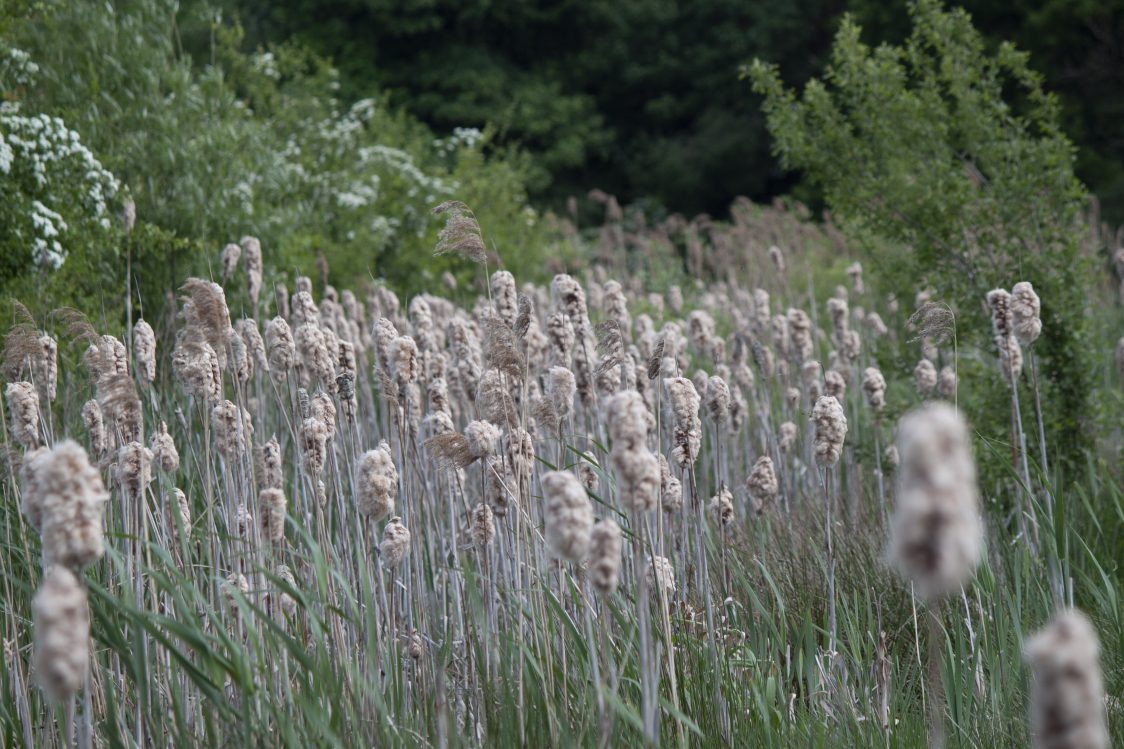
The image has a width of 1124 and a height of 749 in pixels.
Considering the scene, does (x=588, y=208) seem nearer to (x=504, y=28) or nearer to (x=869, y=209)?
(x=504, y=28)

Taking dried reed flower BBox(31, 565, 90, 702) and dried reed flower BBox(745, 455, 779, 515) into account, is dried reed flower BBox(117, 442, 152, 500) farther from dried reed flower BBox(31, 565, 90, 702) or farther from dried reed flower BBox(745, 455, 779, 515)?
dried reed flower BBox(745, 455, 779, 515)

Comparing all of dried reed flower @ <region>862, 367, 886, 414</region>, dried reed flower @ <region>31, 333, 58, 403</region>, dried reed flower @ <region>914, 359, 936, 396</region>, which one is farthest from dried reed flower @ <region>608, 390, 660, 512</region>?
dried reed flower @ <region>914, 359, 936, 396</region>

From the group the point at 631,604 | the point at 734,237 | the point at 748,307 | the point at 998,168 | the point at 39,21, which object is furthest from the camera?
the point at 734,237

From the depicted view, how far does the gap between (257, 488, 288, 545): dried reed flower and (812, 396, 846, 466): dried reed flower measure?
4.28 ft

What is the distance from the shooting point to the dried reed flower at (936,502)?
3.56 feet

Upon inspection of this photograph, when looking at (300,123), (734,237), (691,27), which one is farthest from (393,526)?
(691,27)

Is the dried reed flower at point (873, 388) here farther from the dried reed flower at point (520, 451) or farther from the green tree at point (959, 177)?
the dried reed flower at point (520, 451)

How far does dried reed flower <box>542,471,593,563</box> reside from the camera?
69.6 inches

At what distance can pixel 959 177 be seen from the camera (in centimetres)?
557

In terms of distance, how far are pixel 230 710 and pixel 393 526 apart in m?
0.74

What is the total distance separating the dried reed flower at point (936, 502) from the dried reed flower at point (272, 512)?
177 centimetres

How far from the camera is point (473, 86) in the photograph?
22.9m

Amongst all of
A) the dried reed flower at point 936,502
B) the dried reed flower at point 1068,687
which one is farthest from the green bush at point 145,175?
the dried reed flower at point 1068,687

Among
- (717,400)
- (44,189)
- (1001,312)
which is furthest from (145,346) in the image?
(44,189)
